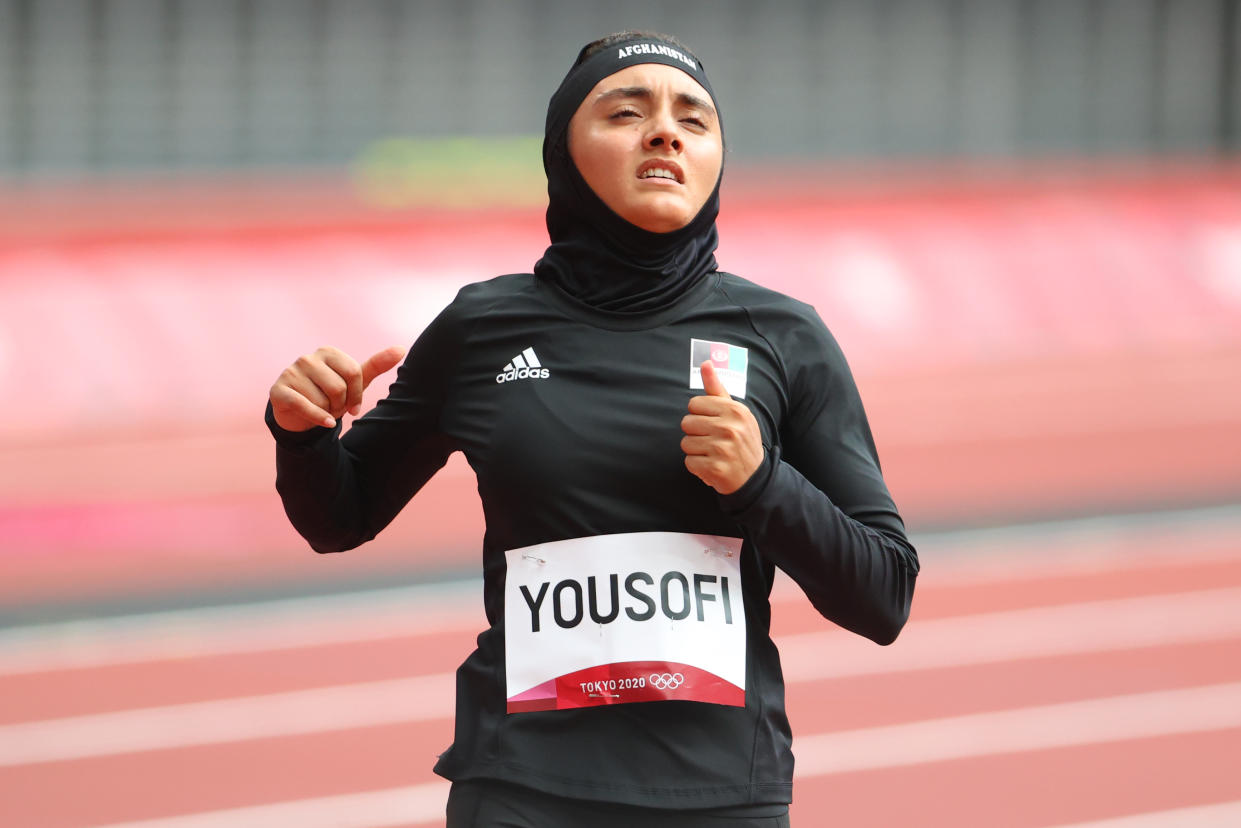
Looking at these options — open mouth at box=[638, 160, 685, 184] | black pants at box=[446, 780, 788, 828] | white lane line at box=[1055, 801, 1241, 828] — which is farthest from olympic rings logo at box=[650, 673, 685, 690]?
white lane line at box=[1055, 801, 1241, 828]

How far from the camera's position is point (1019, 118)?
14.3 meters

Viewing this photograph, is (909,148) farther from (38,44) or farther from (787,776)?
(787,776)

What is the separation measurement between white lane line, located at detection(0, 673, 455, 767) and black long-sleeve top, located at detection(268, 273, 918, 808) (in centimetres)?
378

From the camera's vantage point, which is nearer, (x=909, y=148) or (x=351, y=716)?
(x=351, y=716)

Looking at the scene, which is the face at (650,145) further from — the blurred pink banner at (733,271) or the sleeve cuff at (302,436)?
the blurred pink banner at (733,271)

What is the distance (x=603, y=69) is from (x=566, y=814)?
922 millimetres

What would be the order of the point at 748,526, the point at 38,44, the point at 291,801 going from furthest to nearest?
the point at 38,44 → the point at 291,801 → the point at 748,526

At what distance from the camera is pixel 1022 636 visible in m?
6.91

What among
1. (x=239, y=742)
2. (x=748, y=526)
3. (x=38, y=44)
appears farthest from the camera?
(x=38, y=44)

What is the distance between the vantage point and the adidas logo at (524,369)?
2096mm

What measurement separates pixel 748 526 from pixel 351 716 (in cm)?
426

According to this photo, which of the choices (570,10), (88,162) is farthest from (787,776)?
(570,10)

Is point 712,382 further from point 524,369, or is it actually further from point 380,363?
point 380,363

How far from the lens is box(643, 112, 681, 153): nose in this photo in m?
2.12
